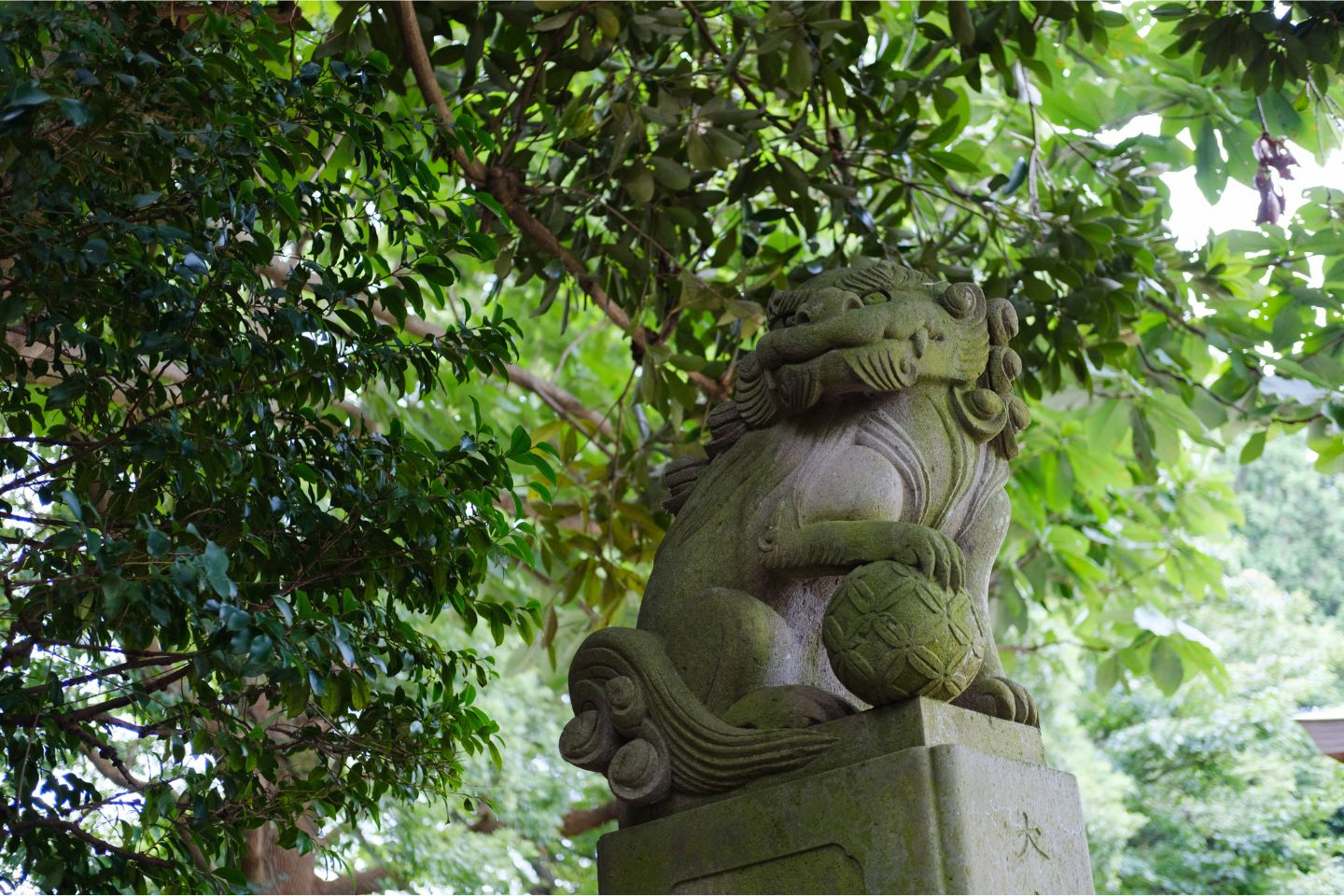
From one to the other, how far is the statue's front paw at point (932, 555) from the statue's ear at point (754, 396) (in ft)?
1.62

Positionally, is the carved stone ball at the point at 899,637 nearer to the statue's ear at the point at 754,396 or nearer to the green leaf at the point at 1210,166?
the statue's ear at the point at 754,396

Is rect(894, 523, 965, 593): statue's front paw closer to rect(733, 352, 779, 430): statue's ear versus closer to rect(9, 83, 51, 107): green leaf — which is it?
rect(733, 352, 779, 430): statue's ear

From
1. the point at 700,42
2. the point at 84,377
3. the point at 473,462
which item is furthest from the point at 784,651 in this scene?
the point at 700,42

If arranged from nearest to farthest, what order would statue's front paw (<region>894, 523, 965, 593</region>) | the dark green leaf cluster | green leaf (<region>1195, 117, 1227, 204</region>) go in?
the dark green leaf cluster
statue's front paw (<region>894, 523, 965, 593</region>)
green leaf (<region>1195, 117, 1227, 204</region>)

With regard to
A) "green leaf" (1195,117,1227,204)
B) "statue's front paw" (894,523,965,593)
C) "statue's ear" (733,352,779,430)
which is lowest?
"statue's front paw" (894,523,965,593)

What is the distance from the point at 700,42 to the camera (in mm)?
4223

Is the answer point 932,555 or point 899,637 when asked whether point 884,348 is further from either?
point 899,637

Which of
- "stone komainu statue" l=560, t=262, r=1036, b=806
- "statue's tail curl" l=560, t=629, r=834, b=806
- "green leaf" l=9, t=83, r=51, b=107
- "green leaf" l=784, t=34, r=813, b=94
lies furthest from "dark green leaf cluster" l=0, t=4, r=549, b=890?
"green leaf" l=784, t=34, r=813, b=94

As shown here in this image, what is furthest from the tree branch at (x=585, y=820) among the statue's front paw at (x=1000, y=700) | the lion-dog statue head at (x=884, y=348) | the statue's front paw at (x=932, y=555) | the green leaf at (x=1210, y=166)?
the statue's front paw at (x=932, y=555)

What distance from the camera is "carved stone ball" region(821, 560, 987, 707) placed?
2076 mm

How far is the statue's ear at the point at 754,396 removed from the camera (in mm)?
2619

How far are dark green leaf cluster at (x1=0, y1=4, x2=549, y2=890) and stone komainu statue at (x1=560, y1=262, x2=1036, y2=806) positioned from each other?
Result: 1.04ft

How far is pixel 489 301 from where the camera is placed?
3.20 metres

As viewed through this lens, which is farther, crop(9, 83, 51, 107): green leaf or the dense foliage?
the dense foliage
